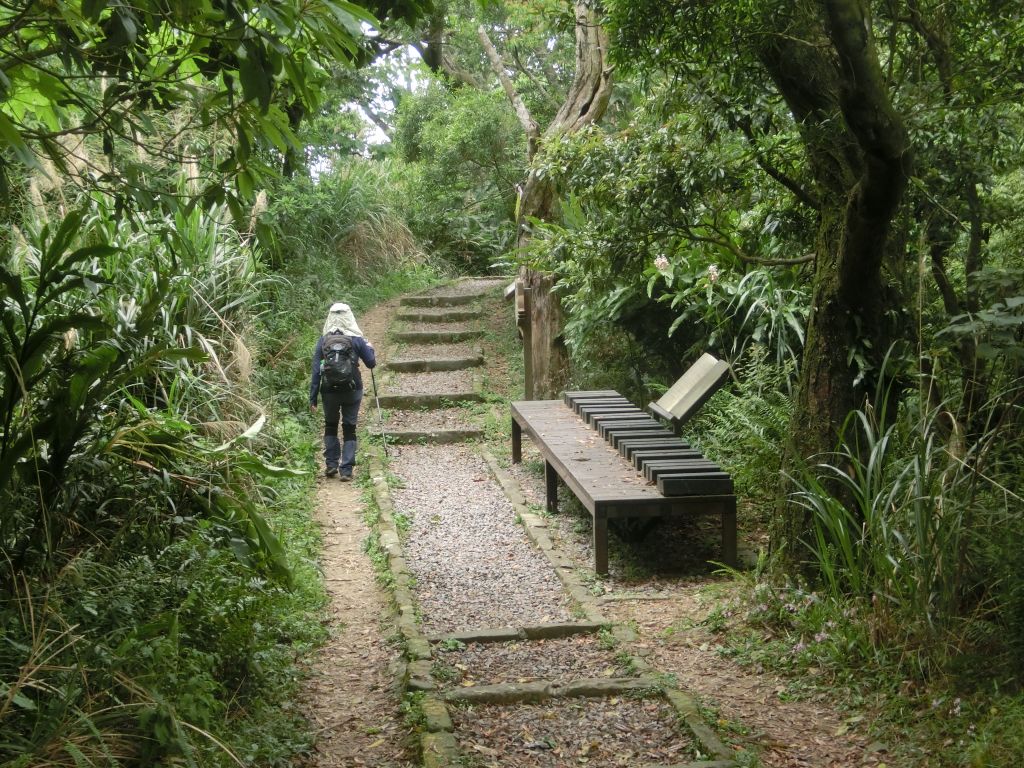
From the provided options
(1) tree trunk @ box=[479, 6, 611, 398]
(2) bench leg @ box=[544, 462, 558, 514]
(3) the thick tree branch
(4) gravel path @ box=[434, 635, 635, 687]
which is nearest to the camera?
(4) gravel path @ box=[434, 635, 635, 687]

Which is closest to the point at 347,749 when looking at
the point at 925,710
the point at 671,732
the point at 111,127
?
the point at 671,732

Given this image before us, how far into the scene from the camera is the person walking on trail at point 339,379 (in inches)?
373

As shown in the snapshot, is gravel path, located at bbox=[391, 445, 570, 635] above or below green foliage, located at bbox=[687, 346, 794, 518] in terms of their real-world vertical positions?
below

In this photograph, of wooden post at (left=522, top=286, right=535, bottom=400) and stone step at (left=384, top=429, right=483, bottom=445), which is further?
wooden post at (left=522, top=286, right=535, bottom=400)

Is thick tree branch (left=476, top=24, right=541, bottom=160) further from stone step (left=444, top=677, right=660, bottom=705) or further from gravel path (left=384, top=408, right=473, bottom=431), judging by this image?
stone step (left=444, top=677, right=660, bottom=705)

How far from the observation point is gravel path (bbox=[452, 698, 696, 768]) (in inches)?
163

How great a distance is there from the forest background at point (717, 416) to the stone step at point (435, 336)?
6325 millimetres

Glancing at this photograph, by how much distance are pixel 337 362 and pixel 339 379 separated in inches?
6.4

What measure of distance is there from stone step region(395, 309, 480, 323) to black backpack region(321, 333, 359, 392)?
5.51m

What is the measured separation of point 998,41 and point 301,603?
4.70 meters

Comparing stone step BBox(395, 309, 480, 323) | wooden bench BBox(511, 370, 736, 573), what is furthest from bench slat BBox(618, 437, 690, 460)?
stone step BBox(395, 309, 480, 323)

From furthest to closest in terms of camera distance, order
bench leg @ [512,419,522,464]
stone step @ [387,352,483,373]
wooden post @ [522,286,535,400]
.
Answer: stone step @ [387,352,483,373] < wooden post @ [522,286,535,400] < bench leg @ [512,419,522,464]

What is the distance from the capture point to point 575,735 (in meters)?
4.37

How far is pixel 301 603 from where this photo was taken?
595 cm
